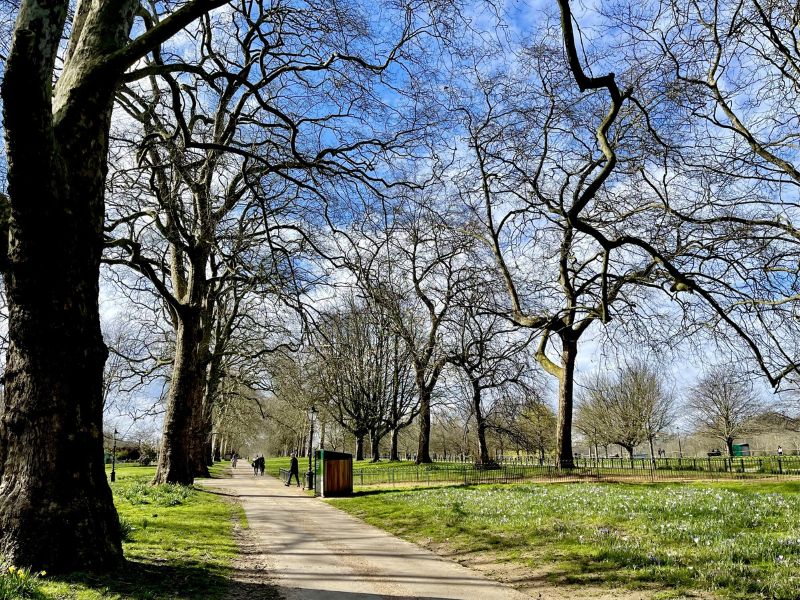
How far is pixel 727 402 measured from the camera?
53.2 meters

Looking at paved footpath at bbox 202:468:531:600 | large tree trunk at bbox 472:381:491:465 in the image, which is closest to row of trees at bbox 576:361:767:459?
large tree trunk at bbox 472:381:491:465

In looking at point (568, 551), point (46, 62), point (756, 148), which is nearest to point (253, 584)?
point (568, 551)

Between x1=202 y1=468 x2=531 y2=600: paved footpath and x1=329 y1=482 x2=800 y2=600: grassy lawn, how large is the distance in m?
0.89

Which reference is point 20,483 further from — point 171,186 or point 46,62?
point 171,186

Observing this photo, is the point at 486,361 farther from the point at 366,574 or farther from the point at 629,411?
the point at 629,411

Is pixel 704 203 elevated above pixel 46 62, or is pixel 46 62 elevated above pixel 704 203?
pixel 704 203

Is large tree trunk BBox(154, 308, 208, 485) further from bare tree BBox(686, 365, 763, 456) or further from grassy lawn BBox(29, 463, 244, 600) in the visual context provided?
bare tree BBox(686, 365, 763, 456)

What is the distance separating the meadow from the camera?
5.38 metres

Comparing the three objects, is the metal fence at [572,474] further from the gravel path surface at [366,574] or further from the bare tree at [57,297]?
the bare tree at [57,297]

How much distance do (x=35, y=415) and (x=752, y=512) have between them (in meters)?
10.8

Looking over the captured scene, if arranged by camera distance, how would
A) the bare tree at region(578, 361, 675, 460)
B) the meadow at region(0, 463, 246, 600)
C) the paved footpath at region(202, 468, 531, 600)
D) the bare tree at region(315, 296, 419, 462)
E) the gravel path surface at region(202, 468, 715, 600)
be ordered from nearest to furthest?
the meadow at region(0, 463, 246, 600) < the gravel path surface at region(202, 468, 715, 600) < the paved footpath at region(202, 468, 531, 600) < the bare tree at region(315, 296, 419, 462) < the bare tree at region(578, 361, 675, 460)

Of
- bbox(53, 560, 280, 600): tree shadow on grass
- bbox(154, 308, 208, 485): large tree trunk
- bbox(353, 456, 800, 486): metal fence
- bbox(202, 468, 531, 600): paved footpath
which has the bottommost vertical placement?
bbox(353, 456, 800, 486): metal fence

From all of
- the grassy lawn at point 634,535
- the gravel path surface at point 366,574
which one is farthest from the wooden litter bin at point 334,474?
the gravel path surface at point 366,574

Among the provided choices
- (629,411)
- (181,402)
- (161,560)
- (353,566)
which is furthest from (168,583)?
(629,411)
